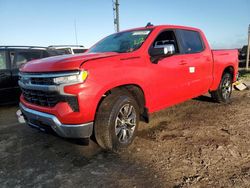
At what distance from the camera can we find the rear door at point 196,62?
4930 mm

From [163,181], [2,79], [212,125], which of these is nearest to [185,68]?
[212,125]

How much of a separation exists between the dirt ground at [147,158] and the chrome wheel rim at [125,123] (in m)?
0.22

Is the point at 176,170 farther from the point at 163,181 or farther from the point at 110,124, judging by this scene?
the point at 110,124

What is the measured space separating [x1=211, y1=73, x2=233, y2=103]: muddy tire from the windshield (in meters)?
2.79

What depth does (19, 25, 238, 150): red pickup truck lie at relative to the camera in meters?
3.15

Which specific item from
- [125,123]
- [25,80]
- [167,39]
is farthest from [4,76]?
[167,39]

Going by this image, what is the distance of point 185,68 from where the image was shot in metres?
4.75

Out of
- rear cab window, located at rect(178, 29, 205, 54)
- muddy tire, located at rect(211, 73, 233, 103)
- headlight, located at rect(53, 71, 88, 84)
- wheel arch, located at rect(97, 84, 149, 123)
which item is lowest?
muddy tire, located at rect(211, 73, 233, 103)

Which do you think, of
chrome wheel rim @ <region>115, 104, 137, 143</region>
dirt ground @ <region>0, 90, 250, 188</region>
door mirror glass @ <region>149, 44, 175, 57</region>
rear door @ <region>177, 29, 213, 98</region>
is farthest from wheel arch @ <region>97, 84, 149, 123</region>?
rear door @ <region>177, 29, 213, 98</region>

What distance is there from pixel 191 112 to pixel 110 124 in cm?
289

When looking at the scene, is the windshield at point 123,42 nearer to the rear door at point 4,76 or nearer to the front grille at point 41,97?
the front grille at point 41,97

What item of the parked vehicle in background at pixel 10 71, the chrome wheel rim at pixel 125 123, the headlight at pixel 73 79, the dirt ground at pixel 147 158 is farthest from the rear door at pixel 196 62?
the parked vehicle in background at pixel 10 71

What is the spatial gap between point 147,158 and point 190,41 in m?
2.88

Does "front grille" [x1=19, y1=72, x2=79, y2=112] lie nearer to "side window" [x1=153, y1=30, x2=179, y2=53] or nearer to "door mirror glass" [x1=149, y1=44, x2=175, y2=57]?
"door mirror glass" [x1=149, y1=44, x2=175, y2=57]
